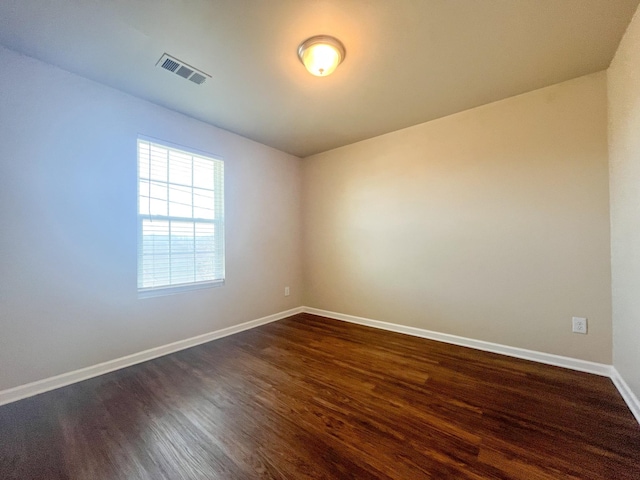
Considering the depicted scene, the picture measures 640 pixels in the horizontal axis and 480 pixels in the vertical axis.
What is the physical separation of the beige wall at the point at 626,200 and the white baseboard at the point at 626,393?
4 cm

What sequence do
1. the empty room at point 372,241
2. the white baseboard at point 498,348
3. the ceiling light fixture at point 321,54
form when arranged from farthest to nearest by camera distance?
1. the white baseboard at point 498,348
2. the ceiling light fixture at point 321,54
3. the empty room at point 372,241

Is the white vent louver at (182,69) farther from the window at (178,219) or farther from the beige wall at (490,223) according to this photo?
the beige wall at (490,223)

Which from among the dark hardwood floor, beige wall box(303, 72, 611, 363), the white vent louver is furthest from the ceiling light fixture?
the dark hardwood floor

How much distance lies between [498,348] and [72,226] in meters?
4.03

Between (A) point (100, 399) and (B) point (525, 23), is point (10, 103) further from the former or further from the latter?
(B) point (525, 23)

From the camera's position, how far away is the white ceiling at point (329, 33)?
1.51 meters

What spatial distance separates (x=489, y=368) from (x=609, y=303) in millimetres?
1085

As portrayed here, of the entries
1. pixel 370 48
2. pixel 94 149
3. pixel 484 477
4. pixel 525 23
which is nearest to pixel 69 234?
pixel 94 149

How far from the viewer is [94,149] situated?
216 cm

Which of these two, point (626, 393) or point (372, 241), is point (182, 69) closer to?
point (372, 241)

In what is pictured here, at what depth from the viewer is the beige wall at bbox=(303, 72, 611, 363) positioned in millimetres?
2129

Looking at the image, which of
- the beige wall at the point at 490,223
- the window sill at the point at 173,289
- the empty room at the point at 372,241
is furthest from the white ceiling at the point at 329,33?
the window sill at the point at 173,289

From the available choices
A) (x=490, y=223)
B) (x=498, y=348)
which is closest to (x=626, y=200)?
(x=490, y=223)

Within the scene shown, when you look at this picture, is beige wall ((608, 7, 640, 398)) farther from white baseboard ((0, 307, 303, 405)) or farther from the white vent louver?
white baseboard ((0, 307, 303, 405))
